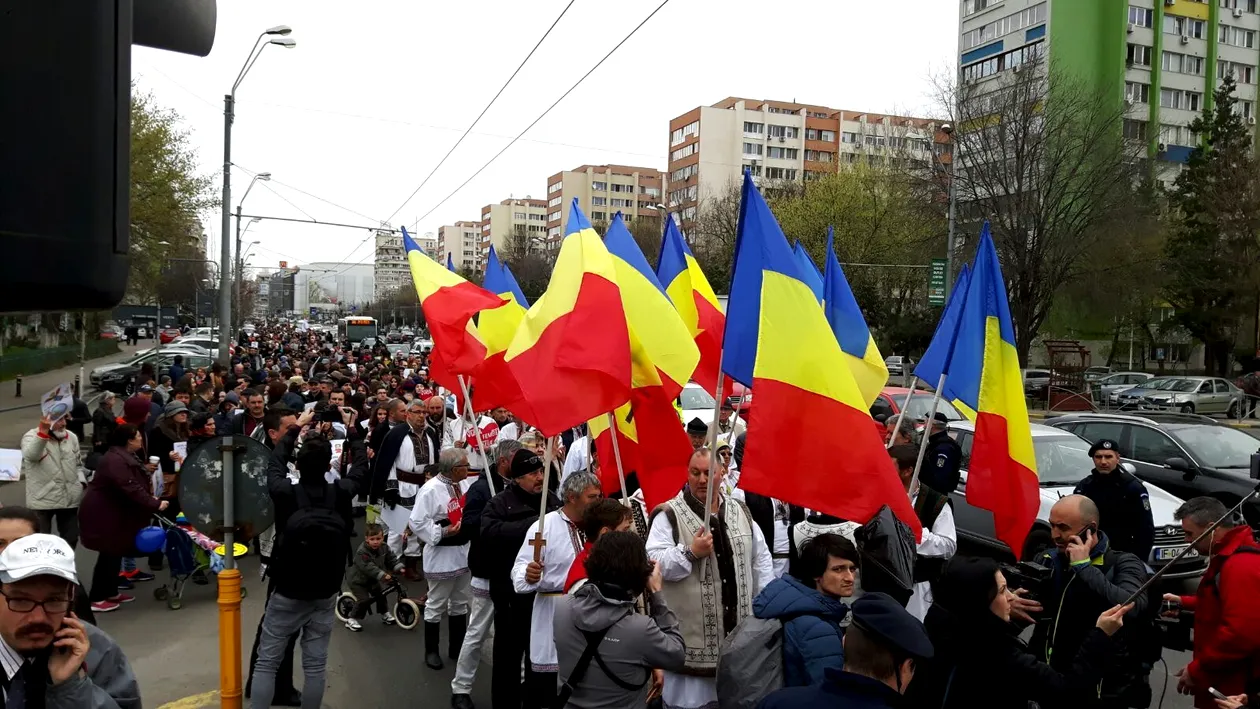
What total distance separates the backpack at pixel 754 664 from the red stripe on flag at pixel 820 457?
2.43 ft

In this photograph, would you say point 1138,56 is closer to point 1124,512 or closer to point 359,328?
point 359,328

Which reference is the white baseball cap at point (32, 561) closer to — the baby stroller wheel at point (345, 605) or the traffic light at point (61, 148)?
the traffic light at point (61, 148)

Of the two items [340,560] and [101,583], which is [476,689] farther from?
[101,583]

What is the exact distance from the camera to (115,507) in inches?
313

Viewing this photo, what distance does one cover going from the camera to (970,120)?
3197 centimetres

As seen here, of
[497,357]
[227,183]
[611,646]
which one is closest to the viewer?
[611,646]

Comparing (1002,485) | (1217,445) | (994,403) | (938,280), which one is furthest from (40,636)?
(938,280)

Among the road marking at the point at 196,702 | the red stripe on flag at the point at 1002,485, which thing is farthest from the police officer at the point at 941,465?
the road marking at the point at 196,702

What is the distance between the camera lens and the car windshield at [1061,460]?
407 inches

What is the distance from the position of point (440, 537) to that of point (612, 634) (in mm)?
3364

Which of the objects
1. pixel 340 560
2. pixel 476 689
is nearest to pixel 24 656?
pixel 340 560

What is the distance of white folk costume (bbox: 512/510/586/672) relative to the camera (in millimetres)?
5328

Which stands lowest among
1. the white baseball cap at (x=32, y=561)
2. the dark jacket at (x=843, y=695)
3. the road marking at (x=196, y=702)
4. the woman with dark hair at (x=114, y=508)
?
the road marking at (x=196, y=702)

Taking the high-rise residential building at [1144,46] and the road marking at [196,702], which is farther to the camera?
the high-rise residential building at [1144,46]
